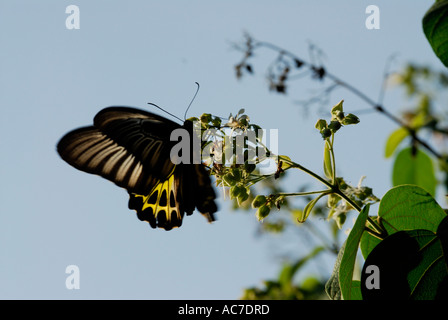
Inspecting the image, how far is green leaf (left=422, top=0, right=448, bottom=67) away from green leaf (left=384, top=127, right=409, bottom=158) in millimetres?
1481

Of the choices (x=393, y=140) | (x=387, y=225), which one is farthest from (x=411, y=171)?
(x=387, y=225)

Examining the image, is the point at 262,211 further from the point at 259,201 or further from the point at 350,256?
the point at 350,256

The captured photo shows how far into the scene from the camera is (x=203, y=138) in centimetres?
251

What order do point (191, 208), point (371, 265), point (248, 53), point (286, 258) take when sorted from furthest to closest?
1. point (286, 258)
2. point (248, 53)
3. point (191, 208)
4. point (371, 265)

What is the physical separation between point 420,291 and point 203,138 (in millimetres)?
1133

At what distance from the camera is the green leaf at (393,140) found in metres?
3.86

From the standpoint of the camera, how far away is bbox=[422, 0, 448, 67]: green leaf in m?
2.26

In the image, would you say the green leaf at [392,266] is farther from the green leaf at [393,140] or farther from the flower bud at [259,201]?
the green leaf at [393,140]

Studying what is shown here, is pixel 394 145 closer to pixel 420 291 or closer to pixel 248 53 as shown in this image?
pixel 248 53

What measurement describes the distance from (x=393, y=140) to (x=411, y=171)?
32 centimetres

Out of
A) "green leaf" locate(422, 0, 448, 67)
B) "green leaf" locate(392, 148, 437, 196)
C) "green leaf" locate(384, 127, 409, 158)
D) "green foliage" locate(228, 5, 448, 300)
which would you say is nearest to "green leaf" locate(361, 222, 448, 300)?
"green foliage" locate(228, 5, 448, 300)

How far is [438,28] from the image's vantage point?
2330 mm
